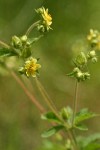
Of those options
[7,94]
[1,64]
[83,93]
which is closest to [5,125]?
[7,94]

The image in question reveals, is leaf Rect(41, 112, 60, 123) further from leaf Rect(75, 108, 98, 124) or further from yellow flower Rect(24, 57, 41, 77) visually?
yellow flower Rect(24, 57, 41, 77)

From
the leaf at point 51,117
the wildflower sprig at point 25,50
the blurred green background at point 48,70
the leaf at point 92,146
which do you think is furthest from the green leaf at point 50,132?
the blurred green background at point 48,70

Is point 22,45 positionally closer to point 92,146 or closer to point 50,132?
point 50,132

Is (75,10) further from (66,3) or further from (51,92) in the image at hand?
(51,92)

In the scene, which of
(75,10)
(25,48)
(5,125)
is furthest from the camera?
(75,10)

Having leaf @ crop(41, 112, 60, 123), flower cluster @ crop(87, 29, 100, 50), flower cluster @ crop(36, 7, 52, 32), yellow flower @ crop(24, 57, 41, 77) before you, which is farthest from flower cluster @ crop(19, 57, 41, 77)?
flower cluster @ crop(87, 29, 100, 50)

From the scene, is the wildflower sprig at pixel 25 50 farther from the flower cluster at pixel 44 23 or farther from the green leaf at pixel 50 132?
the green leaf at pixel 50 132

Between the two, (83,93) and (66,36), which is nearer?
(83,93)

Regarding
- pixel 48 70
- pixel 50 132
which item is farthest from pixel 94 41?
pixel 48 70
